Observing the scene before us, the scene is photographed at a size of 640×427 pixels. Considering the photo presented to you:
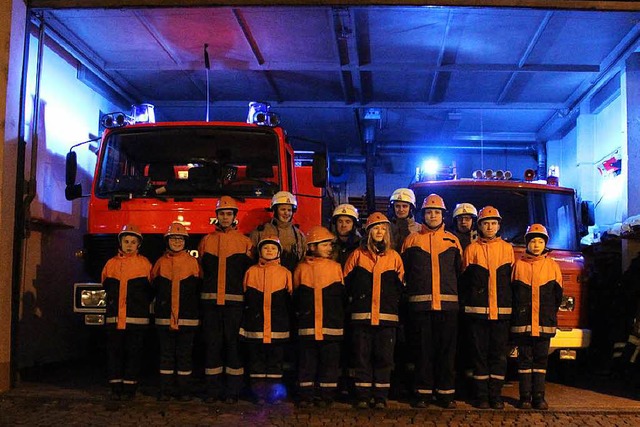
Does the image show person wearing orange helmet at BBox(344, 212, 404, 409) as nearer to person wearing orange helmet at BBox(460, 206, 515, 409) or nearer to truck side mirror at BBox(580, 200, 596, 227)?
person wearing orange helmet at BBox(460, 206, 515, 409)

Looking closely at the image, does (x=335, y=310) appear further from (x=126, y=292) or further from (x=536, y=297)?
(x=126, y=292)

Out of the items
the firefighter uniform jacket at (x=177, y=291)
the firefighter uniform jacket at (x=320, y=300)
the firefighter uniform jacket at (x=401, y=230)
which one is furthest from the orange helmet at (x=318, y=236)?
the firefighter uniform jacket at (x=177, y=291)

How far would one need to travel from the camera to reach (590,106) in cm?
1108

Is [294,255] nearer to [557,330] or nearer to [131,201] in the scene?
[131,201]

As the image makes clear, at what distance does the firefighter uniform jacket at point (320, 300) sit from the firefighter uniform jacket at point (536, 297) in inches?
64.7

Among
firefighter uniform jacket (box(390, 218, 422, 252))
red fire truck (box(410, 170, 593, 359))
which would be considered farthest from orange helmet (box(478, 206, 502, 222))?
red fire truck (box(410, 170, 593, 359))

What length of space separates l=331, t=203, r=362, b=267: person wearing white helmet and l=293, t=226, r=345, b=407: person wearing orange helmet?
0.44 meters

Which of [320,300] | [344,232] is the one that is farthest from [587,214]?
[320,300]

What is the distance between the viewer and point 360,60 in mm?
9609

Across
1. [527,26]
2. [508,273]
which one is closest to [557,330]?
[508,273]

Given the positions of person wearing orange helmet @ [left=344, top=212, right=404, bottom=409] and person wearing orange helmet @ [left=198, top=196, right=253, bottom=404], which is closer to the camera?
person wearing orange helmet @ [left=344, top=212, right=404, bottom=409]

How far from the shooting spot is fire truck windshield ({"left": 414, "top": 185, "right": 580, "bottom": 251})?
281 inches

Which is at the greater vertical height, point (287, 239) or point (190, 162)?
point (190, 162)

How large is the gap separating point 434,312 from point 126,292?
9.42ft
